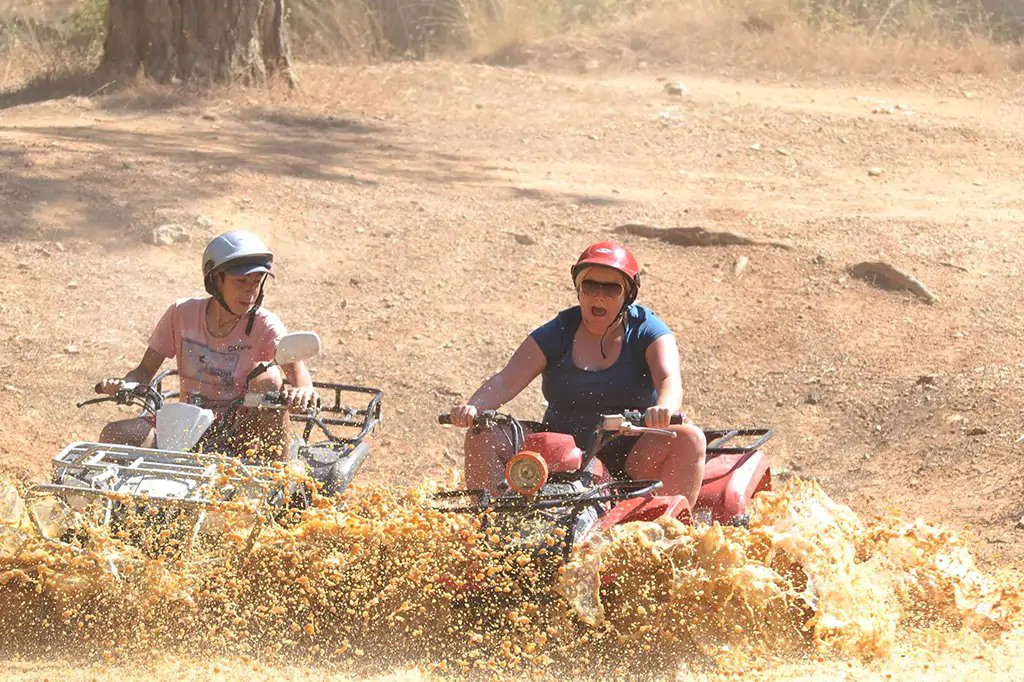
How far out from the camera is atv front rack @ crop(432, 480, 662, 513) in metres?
4.96

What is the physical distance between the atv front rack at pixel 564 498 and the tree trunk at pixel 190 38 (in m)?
9.23

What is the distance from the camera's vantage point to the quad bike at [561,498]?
16.3 feet

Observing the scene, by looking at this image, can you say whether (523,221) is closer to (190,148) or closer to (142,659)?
(190,148)

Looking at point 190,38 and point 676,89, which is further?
point 676,89

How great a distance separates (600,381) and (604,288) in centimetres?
41

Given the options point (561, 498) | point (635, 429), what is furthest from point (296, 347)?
point (635, 429)

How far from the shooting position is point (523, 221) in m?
11.5

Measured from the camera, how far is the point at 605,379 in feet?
19.7

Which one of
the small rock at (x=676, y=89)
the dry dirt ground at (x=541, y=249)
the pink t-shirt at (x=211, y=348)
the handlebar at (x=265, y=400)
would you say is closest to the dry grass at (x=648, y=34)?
the small rock at (x=676, y=89)

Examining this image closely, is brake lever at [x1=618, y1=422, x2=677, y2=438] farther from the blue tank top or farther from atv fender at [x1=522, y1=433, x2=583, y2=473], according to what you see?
the blue tank top

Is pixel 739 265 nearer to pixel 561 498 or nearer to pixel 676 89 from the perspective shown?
pixel 676 89

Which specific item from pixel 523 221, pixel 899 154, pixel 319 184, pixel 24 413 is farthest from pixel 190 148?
pixel 899 154

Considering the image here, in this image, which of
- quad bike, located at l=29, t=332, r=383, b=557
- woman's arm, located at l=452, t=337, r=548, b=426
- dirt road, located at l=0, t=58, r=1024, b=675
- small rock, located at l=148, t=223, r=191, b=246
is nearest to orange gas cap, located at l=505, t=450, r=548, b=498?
quad bike, located at l=29, t=332, r=383, b=557

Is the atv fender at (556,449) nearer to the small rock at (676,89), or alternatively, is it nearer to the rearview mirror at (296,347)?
the rearview mirror at (296,347)
